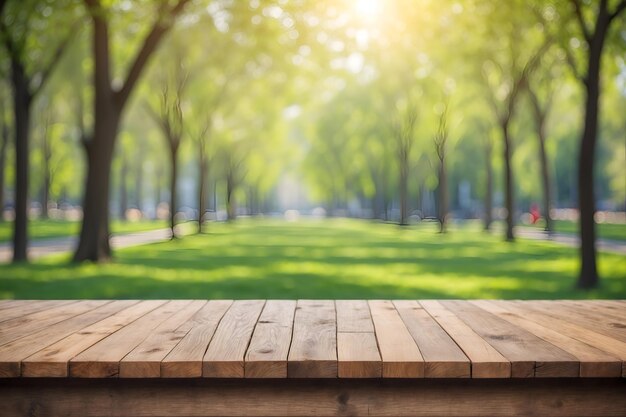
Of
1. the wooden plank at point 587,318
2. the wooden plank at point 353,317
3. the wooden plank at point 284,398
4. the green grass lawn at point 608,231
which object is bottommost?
the green grass lawn at point 608,231

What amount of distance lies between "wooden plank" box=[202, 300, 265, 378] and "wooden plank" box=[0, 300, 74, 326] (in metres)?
1.34

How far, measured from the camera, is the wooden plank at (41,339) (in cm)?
302

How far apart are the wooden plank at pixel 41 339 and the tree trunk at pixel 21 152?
13.1 meters

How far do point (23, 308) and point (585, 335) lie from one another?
370 cm

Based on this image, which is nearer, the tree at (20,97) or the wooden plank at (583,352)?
the wooden plank at (583,352)

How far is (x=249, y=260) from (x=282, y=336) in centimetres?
Answer: 1360

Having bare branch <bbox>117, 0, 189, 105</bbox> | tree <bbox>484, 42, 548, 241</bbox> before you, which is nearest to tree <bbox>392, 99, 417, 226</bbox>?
tree <bbox>484, 42, 548, 241</bbox>

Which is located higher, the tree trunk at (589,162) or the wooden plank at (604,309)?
the tree trunk at (589,162)

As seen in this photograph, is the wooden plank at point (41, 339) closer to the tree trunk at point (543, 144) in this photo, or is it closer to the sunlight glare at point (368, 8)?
the sunlight glare at point (368, 8)

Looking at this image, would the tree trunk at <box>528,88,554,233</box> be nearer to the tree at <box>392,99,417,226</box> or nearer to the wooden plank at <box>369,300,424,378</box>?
the tree at <box>392,99,417,226</box>

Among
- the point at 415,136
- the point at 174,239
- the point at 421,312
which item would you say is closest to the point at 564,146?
the point at 415,136

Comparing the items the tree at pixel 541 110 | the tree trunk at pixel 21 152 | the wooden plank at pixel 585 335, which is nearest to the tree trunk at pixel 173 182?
the tree trunk at pixel 21 152

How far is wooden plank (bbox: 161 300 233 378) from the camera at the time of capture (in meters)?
2.99

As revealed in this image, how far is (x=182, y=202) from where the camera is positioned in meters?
115
